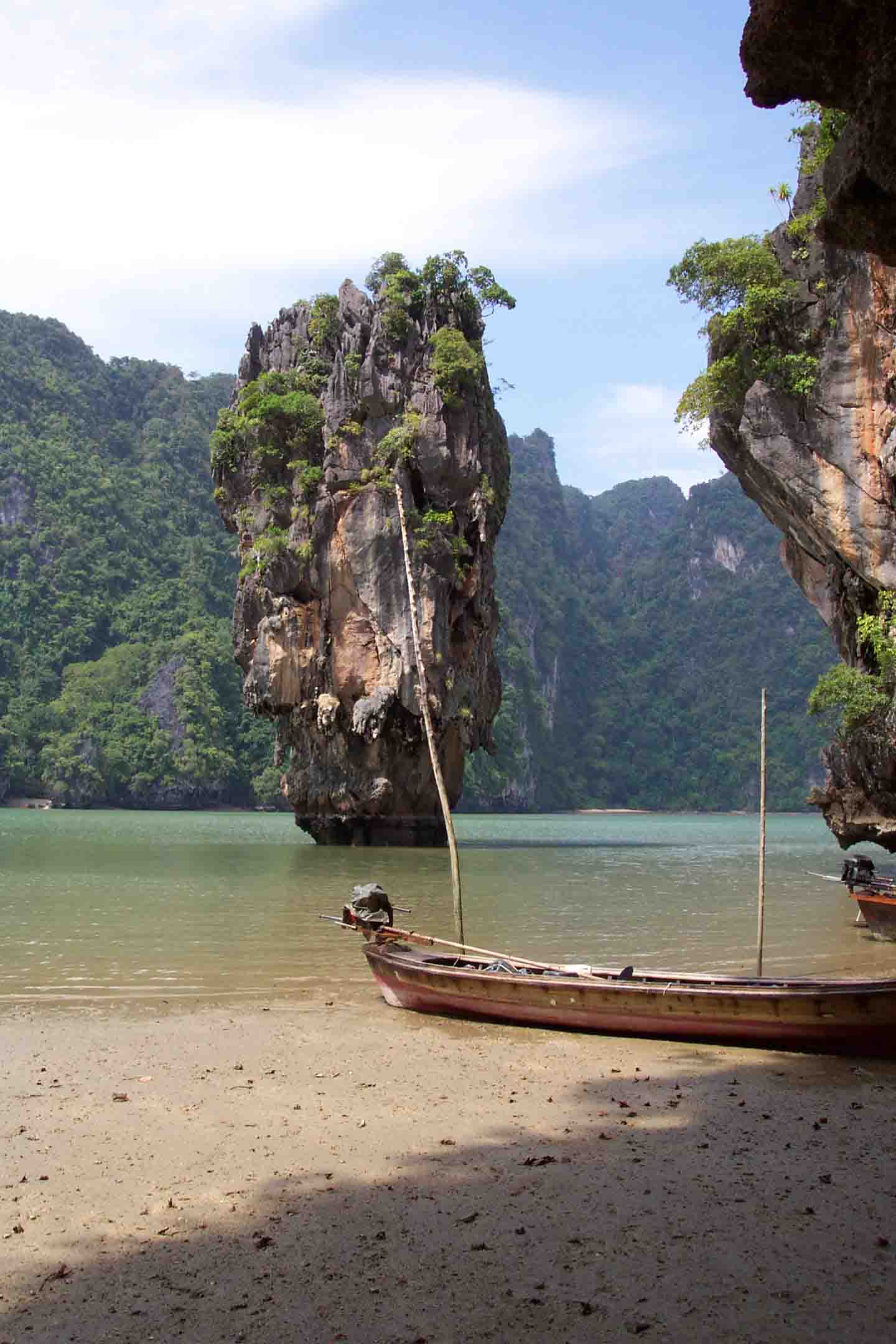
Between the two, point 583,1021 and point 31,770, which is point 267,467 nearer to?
point 583,1021

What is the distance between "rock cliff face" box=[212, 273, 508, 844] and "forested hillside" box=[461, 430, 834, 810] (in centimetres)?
5340

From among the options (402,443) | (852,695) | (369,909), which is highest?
(402,443)

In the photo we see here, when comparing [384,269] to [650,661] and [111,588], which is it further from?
[650,661]

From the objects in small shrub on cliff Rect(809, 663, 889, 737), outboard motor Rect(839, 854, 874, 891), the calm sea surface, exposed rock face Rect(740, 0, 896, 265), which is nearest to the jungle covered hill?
the calm sea surface

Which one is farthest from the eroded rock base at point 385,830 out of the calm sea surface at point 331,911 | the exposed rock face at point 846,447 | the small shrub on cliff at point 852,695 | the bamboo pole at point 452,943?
the bamboo pole at point 452,943

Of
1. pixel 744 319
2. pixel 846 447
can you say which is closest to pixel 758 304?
pixel 744 319

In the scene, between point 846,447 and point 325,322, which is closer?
point 846,447

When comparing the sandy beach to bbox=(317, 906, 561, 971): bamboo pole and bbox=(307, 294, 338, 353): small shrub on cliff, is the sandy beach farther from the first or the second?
bbox=(307, 294, 338, 353): small shrub on cliff

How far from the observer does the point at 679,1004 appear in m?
8.43

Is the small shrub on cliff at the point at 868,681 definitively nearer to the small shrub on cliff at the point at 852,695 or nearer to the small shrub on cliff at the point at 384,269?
the small shrub on cliff at the point at 852,695

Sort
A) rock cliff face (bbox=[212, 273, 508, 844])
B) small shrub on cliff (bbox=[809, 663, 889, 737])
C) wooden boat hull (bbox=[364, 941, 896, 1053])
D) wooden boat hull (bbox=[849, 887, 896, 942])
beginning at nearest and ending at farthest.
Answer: wooden boat hull (bbox=[364, 941, 896, 1053]), wooden boat hull (bbox=[849, 887, 896, 942]), small shrub on cliff (bbox=[809, 663, 889, 737]), rock cliff face (bbox=[212, 273, 508, 844])

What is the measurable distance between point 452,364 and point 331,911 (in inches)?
792

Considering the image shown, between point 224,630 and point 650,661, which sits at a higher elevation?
point 650,661

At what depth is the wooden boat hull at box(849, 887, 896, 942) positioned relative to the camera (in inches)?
598
